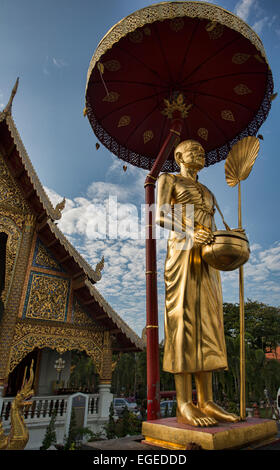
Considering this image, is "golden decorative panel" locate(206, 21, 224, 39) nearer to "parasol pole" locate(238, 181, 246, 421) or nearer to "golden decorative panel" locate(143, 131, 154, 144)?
"golden decorative panel" locate(143, 131, 154, 144)

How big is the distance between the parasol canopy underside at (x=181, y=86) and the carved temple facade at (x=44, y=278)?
3509 mm

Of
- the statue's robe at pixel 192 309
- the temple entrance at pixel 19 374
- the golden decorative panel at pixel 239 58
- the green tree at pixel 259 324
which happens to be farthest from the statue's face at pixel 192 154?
the green tree at pixel 259 324

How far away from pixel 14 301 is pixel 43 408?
108 inches

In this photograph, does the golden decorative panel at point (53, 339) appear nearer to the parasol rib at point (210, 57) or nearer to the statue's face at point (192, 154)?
the statue's face at point (192, 154)

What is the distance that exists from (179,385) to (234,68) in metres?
3.78

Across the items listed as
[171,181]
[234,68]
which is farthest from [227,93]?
[171,181]

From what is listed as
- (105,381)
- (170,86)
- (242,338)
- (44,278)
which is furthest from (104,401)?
(170,86)

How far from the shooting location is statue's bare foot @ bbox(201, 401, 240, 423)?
6.87ft

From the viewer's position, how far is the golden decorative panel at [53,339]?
6461mm

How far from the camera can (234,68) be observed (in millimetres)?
3836

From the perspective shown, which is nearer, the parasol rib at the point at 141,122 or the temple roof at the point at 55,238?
the parasol rib at the point at 141,122

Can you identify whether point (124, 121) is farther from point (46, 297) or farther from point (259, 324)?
point (259, 324)

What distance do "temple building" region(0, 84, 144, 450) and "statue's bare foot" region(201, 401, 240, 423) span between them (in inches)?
199

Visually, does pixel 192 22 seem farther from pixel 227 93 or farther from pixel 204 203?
pixel 204 203
